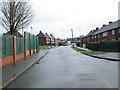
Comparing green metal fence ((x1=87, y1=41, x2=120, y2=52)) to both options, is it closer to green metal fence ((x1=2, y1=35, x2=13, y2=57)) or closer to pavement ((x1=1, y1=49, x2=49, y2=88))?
pavement ((x1=1, y1=49, x2=49, y2=88))

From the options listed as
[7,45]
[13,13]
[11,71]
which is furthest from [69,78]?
[13,13]

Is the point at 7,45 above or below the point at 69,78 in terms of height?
above

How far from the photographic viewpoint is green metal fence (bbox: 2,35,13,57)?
36.2ft

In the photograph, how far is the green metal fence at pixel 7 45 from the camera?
11.0 metres

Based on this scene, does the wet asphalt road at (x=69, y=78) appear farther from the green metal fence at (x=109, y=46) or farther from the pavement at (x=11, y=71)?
the green metal fence at (x=109, y=46)

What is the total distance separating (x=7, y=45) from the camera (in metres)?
11.7

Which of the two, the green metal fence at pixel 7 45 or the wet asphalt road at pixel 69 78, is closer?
the wet asphalt road at pixel 69 78

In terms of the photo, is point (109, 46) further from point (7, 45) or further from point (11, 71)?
point (11, 71)

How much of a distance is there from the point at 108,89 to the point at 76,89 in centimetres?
108

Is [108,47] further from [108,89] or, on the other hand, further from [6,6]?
[108,89]

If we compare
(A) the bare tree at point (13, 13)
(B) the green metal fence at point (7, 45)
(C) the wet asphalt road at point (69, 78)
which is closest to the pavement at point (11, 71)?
Answer: (C) the wet asphalt road at point (69, 78)

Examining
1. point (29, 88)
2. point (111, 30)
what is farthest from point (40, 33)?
point (29, 88)

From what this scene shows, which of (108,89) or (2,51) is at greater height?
(2,51)

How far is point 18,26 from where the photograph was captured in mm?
27172
